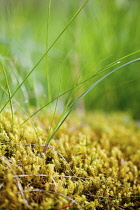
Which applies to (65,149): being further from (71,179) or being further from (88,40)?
(88,40)

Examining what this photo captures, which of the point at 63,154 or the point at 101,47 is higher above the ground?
the point at 101,47

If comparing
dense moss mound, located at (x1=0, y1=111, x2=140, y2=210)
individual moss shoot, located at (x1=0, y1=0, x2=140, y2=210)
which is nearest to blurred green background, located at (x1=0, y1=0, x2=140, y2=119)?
individual moss shoot, located at (x1=0, y1=0, x2=140, y2=210)

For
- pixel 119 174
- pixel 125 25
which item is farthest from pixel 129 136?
pixel 125 25

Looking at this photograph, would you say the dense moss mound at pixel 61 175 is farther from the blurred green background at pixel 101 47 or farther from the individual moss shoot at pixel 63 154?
the blurred green background at pixel 101 47

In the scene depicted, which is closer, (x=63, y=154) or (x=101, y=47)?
(x=63, y=154)

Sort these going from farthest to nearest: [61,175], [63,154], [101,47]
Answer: [101,47], [63,154], [61,175]

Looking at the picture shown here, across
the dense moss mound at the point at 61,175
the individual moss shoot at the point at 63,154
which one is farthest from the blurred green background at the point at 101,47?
the dense moss mound at the point at 61,175

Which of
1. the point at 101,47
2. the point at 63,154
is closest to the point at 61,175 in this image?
the point at 63,154

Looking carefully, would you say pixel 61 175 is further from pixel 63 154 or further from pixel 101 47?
pixel 101 47
